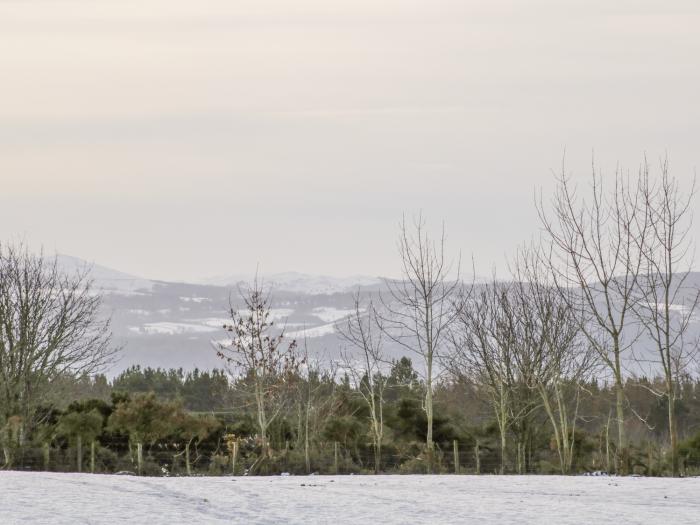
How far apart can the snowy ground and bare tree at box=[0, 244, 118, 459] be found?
12.8 metres

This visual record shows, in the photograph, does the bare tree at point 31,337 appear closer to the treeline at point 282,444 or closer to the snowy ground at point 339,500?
the treeline at point 282,444

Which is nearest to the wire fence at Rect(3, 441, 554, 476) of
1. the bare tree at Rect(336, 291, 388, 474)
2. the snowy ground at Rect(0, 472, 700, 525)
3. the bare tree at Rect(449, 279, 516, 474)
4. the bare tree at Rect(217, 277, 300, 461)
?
the bare tree at Rect(336, 291, 388, 474)

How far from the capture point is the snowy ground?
1681 cm

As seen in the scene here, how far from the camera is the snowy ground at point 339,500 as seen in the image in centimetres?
1681

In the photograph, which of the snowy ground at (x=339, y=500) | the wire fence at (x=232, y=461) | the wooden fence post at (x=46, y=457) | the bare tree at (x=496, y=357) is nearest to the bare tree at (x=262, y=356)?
the wire fence at (x=232, y=461)

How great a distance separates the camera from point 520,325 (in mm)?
36594

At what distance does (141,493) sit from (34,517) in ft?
13.3

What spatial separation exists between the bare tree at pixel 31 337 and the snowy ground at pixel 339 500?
42.0 feet

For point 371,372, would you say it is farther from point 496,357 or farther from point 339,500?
point 339,500

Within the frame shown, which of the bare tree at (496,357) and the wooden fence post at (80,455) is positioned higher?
the bare tree at (496,357)

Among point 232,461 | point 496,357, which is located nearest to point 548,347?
point 496,357

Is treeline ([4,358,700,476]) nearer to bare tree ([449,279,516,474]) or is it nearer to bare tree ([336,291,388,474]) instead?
bare tree ([336,291,388,474])

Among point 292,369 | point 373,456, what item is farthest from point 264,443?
point 292,369

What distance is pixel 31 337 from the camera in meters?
35.8
